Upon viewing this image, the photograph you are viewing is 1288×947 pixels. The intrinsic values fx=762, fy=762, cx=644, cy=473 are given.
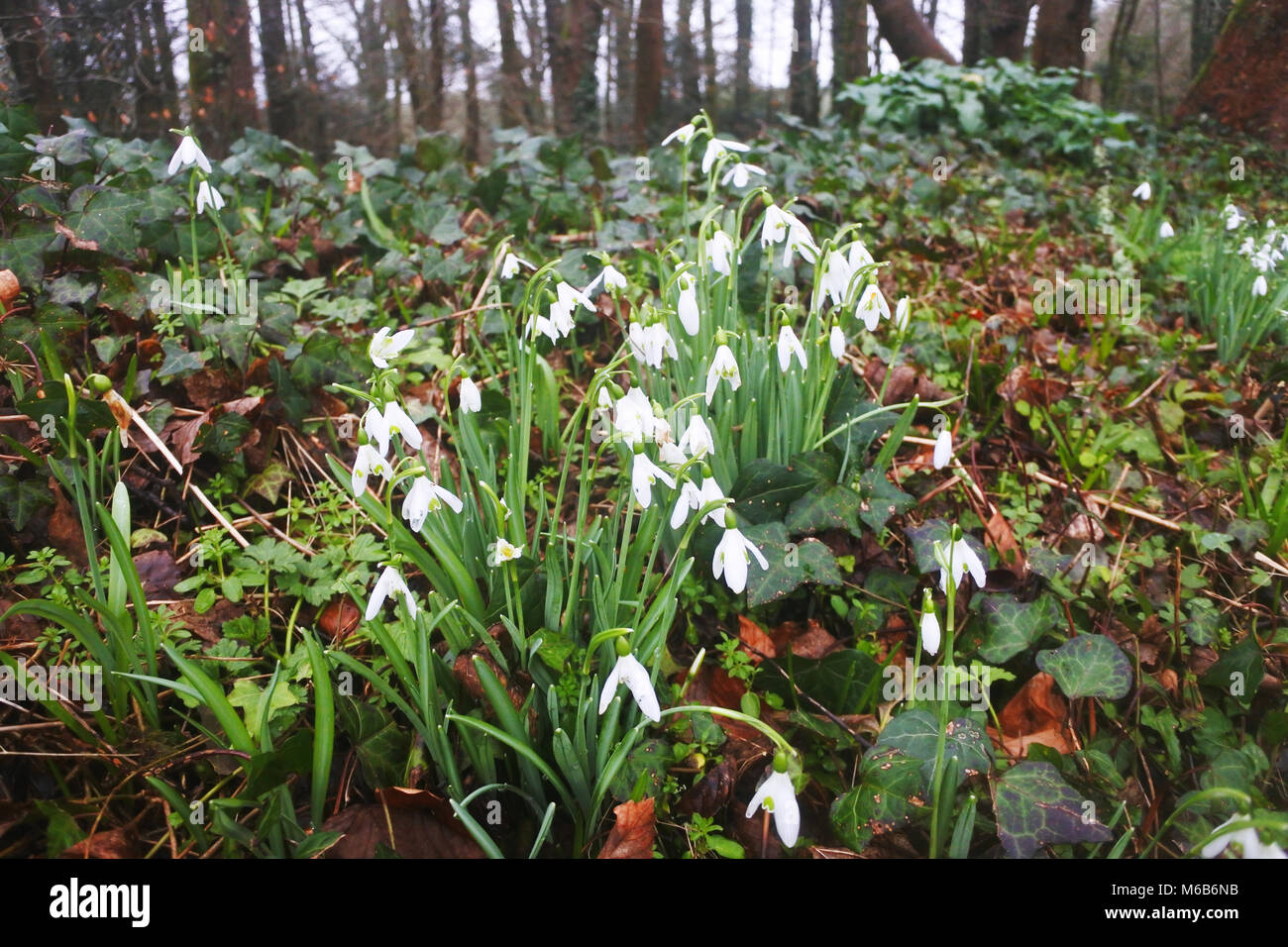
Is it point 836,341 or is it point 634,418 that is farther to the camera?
point 836,341

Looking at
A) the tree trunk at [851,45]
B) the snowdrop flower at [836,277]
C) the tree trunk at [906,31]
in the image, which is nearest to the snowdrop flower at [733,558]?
the snowdrop flower at [836,277]

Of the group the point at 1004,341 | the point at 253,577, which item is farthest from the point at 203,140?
the point at 1004,341

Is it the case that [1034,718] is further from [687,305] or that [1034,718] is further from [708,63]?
[708,63]

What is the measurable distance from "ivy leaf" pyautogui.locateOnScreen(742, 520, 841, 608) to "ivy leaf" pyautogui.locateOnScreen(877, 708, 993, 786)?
379mm

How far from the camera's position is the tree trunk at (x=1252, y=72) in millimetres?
3082

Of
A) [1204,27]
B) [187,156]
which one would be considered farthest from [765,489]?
[1204,27]

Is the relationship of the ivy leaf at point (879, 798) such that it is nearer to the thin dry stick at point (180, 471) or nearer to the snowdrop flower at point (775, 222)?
the snowdrop flower at point (775, 222)

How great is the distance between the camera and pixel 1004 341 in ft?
9.07

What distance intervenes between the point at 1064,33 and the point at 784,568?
761 cm

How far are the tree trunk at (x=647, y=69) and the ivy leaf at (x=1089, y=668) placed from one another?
6277 mm

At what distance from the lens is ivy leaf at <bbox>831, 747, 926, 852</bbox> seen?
121cm

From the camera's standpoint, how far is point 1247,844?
94 centimetres
